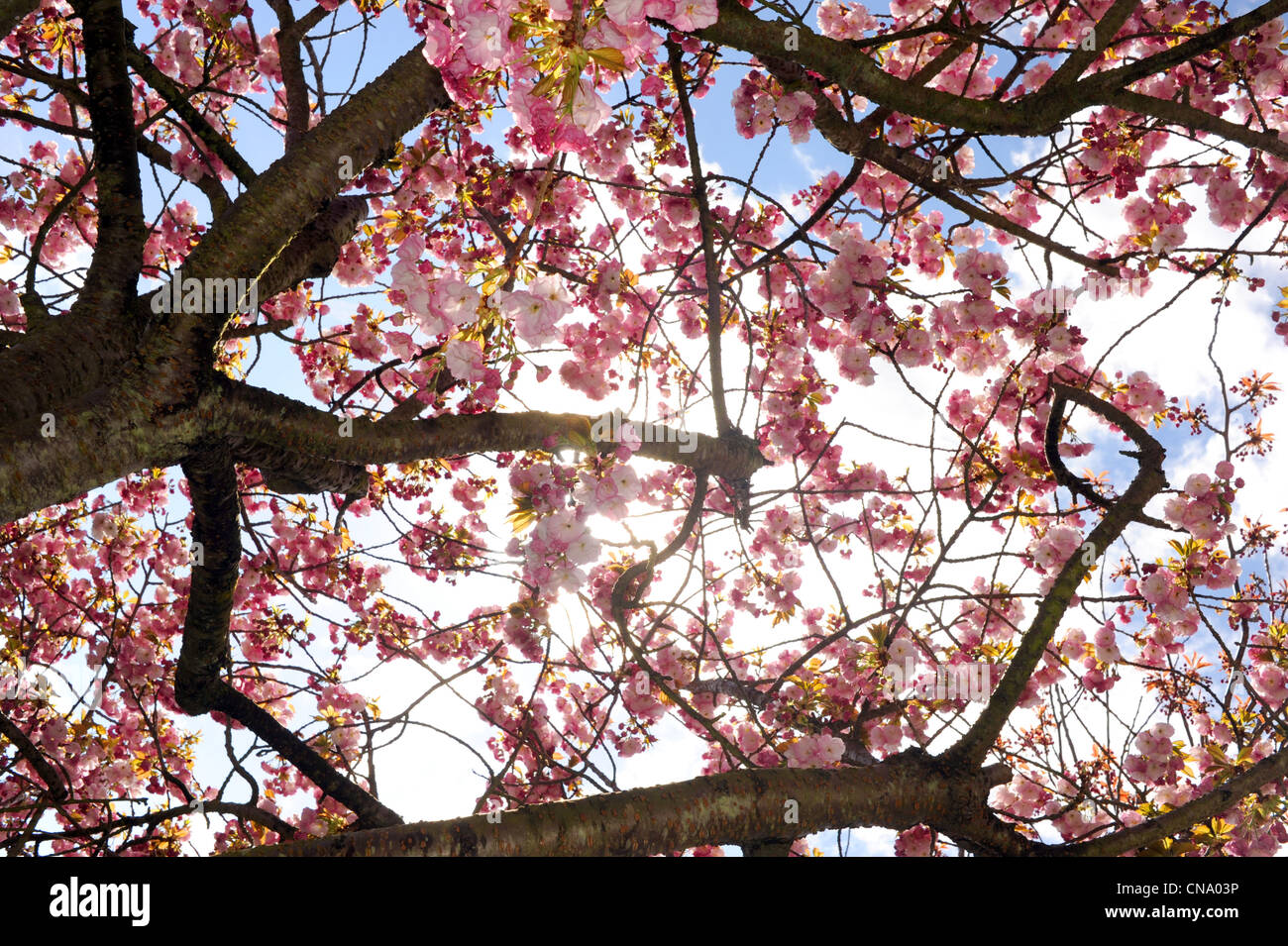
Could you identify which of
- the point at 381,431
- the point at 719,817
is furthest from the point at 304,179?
the point at 719,817

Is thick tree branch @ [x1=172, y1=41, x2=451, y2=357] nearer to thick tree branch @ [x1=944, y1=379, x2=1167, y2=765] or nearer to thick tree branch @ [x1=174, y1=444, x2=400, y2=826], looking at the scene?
thick tree branch @ [x1=174, y1=444, x2=400, y2=826]

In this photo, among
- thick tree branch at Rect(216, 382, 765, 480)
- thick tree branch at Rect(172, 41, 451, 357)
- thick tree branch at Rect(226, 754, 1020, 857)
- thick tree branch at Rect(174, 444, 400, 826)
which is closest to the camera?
thick tree branch at Rect(226, 754, 1020, 857)

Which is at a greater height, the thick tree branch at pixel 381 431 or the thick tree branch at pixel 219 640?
the thick tree branch at pixel 381 431

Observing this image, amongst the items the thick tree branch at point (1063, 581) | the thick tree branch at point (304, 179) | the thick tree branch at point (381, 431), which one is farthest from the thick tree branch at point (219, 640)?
the thick tree branch at point (1063, 581)

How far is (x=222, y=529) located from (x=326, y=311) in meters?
2.35

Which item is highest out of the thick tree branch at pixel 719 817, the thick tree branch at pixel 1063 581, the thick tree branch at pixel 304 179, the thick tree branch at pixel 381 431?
the thick tree branch at pixel 304 179

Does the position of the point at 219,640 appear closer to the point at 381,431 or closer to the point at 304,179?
the point at 381,431

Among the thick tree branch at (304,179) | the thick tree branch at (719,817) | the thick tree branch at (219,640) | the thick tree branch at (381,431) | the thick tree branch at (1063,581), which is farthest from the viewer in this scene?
the thick tree branch at (219,640)

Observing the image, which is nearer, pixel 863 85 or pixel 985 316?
pixel 863 85

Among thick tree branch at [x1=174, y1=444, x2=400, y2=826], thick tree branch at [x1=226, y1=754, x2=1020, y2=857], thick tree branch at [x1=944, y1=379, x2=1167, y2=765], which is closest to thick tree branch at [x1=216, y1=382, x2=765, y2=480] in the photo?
thick tree branch at [x1=174, y1=444, x2=400, y2=826]

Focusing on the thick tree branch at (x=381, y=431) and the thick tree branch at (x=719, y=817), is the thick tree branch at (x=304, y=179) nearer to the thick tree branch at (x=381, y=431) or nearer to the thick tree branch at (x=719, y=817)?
the thick tree branch at (x=381, y=431)
